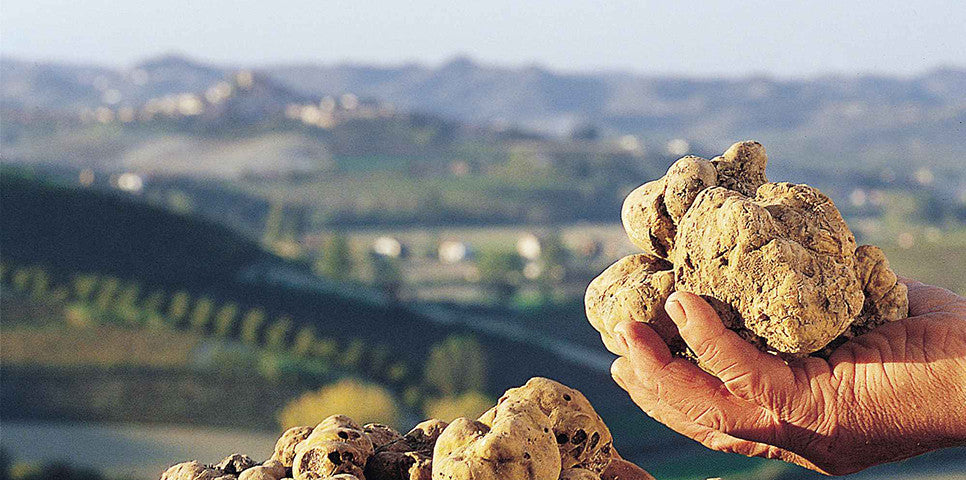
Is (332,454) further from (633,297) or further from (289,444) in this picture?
(633,297)

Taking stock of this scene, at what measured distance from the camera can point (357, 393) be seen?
1272 inches

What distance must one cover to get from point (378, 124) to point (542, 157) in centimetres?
1740

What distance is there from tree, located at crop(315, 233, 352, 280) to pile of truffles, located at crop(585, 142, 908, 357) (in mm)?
46967

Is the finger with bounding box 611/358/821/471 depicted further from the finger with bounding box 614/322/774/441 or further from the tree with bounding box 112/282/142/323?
the tree with bounding box 112/282/142/323

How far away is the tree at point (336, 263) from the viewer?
50062mm

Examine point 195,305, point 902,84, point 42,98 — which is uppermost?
point 42,98

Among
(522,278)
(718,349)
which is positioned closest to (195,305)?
(522,278)

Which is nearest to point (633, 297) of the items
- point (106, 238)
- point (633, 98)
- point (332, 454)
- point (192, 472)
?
point (332, 454)

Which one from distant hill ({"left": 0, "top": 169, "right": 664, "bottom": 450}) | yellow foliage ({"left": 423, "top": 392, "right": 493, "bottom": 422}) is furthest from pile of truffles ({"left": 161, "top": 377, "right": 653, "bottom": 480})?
distant hill ({"left": 0, "top": 169, "right": 664, "bottom": 450})

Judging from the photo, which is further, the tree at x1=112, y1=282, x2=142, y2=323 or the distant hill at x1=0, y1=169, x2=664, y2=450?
the distant hill at x1=0, y1=169, x2=664, y2=450

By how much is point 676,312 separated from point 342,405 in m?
28.4

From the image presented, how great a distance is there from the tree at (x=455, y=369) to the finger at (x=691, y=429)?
1389 inches

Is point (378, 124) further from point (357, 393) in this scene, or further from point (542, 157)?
point (357, 393)

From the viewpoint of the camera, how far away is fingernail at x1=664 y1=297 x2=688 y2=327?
2.67 metres
